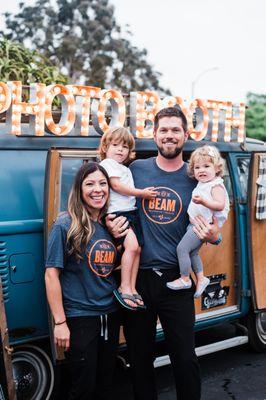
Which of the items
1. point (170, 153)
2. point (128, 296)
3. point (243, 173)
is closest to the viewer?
point (128, 296)

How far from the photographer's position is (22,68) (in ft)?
21.1

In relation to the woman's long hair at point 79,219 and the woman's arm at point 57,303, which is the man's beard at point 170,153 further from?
the woman's arm at point 57,303

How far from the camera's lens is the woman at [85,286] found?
10.3ft

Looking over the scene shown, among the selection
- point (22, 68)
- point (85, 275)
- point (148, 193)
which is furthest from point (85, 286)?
point (22, 68)

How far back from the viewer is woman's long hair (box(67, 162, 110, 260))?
10.3ft

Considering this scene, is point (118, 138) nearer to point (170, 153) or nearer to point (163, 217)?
point (170, 153)

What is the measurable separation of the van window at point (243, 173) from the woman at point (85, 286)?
7.29 ft

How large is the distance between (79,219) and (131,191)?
17.1 inches

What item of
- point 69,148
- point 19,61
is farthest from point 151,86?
point 69,148

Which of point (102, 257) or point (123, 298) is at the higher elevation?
point (102, 257)

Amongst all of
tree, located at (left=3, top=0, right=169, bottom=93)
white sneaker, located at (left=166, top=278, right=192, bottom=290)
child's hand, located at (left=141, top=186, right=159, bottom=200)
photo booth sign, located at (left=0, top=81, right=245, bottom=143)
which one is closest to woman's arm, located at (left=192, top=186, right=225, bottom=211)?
child's hand, located at (left=141, top=186, right=159, bottom=200)

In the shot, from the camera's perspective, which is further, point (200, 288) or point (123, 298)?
point (200, 288)

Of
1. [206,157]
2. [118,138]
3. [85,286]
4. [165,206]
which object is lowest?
[85,286]

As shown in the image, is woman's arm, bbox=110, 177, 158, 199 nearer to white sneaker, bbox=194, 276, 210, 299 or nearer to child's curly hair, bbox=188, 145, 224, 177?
child's curly hair, bbox=188, 145, 224, 177
